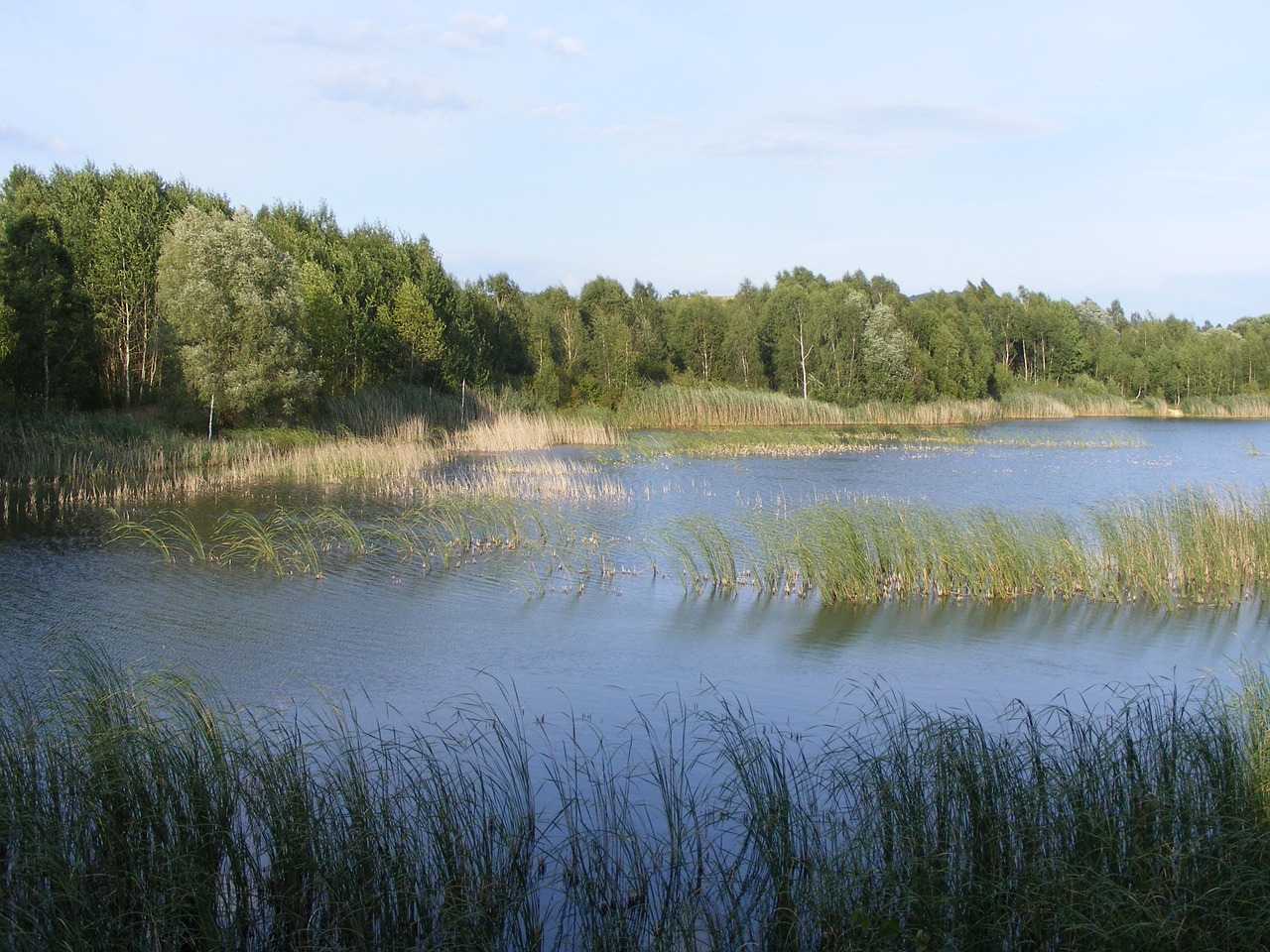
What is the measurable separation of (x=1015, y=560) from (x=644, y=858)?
285 inches

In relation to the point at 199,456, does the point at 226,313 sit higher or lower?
higher

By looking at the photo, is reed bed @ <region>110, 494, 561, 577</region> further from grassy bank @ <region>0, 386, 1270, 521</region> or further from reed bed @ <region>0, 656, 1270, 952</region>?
reed bed @ <region>0, 656, 1270, 952</region>

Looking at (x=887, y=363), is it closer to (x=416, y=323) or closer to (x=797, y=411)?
(x=797, y=411)

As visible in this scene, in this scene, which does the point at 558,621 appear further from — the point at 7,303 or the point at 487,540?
the point at 7,303

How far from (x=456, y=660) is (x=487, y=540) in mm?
5422

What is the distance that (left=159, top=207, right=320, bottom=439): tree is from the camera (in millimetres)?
24094

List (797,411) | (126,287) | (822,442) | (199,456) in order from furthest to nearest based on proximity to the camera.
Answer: (797,411), (822,442), (126,287), (199,456)

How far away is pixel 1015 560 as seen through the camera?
36.3 feet

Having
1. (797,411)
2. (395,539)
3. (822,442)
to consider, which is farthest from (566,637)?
(797,411)

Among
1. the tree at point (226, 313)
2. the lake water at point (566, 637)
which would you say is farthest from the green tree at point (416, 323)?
the lake water at point (566, 637)

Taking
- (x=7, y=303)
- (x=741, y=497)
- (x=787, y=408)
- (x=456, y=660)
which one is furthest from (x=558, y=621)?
(x=787, y=408)

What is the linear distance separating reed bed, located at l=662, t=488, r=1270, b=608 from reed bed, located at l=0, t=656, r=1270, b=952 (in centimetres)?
554

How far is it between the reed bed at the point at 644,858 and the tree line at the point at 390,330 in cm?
1931

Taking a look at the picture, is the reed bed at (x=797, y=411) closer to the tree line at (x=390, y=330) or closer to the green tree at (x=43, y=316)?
the tree line at (x=390, y=330)
